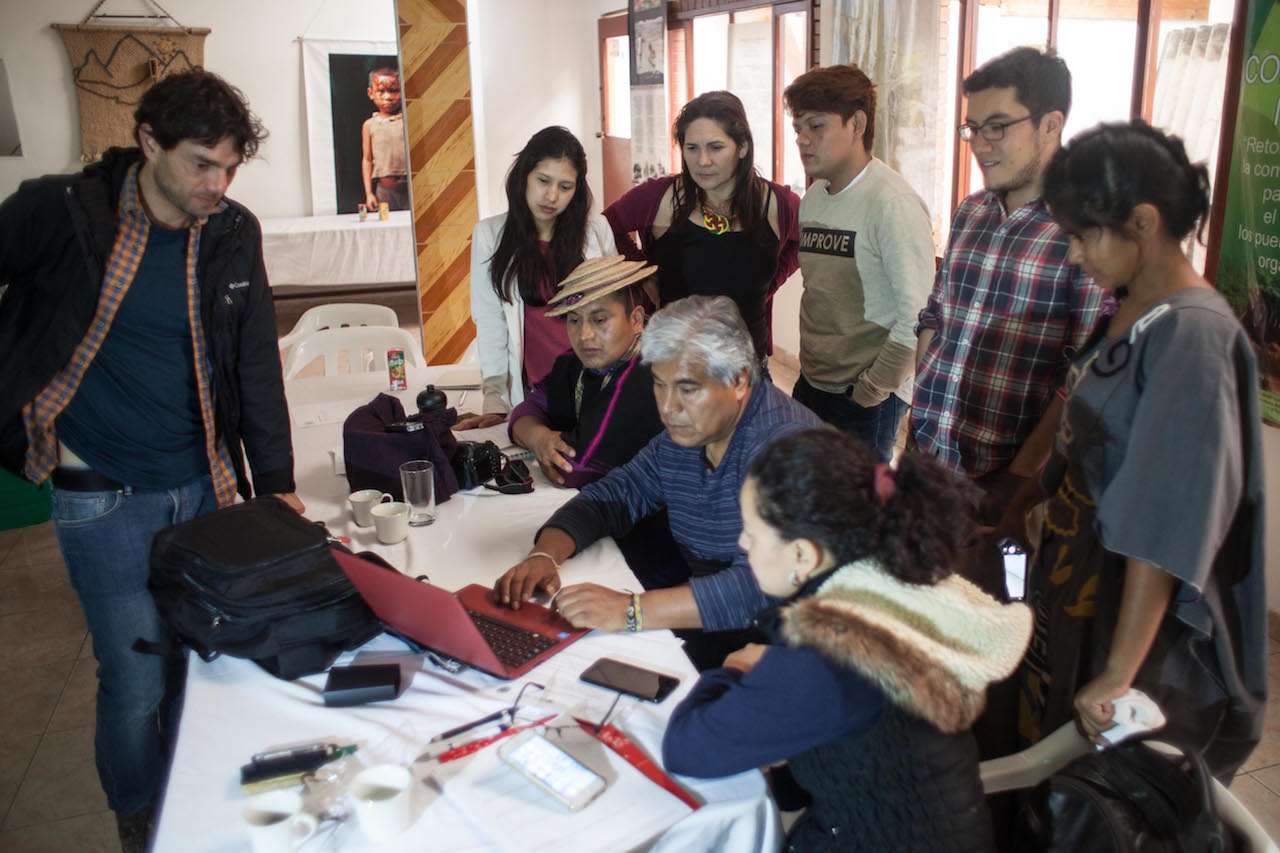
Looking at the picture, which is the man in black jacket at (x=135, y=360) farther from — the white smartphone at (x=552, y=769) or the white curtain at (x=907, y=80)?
the white curtain at (x=907, y=80)

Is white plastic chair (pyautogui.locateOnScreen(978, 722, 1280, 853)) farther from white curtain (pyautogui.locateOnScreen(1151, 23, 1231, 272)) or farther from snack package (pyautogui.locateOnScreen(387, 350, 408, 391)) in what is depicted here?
snack package (pyautogui.locateOnScreen(387, 350, 408, 391))

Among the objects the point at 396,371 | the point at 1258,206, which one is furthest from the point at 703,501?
the point at 1258,206

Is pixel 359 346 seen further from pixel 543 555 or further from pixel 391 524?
pixel 543 555

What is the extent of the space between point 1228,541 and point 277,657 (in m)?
1.52

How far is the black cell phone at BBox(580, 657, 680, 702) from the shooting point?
58.9 inches

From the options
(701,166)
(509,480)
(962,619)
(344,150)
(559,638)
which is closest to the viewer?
(962,619)

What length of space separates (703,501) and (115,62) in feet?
26.8

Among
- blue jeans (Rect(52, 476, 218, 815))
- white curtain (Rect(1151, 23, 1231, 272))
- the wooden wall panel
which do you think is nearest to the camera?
blue jeans (Rect(52, 476, 218, 815))

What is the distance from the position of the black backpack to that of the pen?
31 centimetres

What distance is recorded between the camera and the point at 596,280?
2322mm

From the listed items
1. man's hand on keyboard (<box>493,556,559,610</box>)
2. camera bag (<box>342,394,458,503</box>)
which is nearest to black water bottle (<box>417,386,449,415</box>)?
camera bag (<box>342,394,458,503</box>)

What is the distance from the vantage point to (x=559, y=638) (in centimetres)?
167

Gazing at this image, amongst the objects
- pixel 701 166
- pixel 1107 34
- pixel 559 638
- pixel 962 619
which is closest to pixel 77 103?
pixel 701 166

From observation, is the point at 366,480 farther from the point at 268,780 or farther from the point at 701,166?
the point at 701,166
